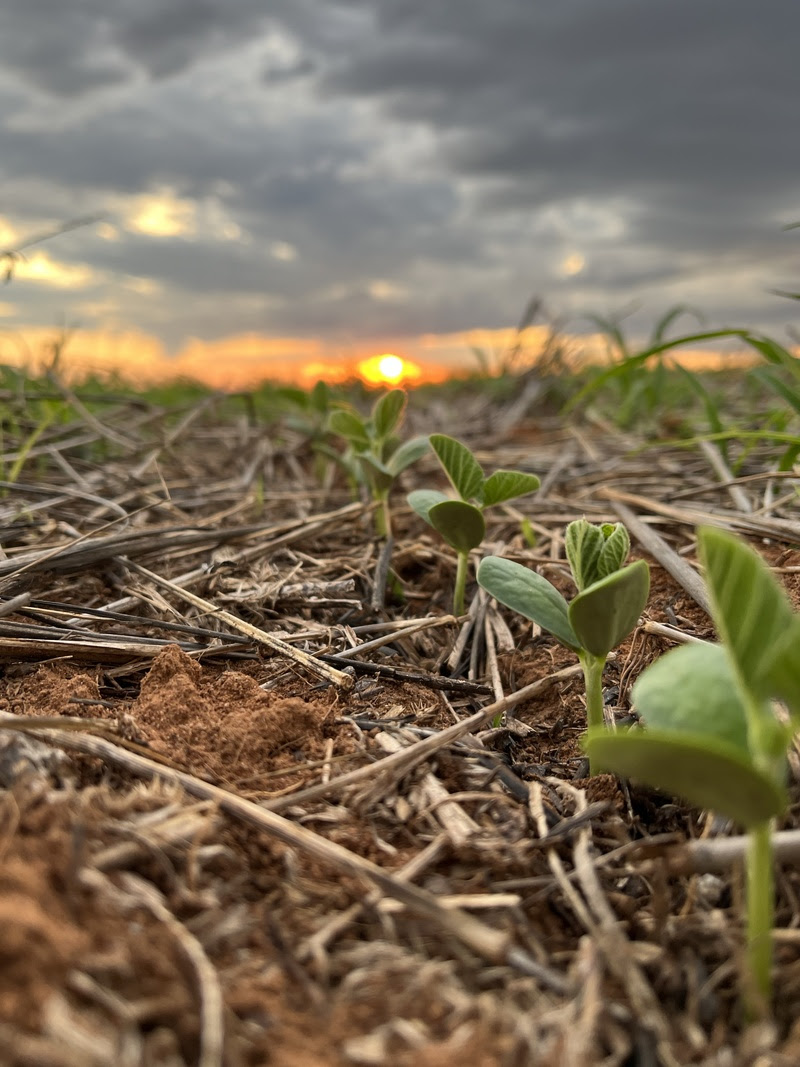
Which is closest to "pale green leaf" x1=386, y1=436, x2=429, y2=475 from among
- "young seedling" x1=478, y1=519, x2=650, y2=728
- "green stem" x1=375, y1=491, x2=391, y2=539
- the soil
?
"green stem" x1=375, y1=491, x2=391, y2=539

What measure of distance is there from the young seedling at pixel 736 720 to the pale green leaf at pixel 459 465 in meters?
0.91

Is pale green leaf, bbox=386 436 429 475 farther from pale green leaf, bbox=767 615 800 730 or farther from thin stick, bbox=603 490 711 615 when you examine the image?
pale green leaf, bbox=767 615 800 730

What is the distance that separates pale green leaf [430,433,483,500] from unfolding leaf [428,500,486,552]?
11 centimetres

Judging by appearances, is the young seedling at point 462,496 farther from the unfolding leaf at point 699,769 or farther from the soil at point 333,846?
the unfolding leaf at point 699,769

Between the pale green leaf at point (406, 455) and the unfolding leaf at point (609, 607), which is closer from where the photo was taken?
the unfolding leaf at point (609, 607)

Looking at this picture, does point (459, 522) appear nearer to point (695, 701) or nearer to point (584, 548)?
point (584, 548)

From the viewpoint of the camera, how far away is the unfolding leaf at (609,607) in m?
1.09

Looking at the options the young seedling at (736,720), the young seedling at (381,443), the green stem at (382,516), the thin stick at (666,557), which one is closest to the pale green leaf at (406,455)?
the young seedling at (381,443)

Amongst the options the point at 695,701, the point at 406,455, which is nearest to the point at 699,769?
the point at 695,701

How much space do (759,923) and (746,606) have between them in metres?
0.35

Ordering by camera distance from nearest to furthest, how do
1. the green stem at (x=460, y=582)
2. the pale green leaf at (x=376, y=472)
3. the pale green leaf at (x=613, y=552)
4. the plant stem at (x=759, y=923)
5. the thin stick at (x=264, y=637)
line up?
the plant stem at (x=759, y=923)
the pale green leaf at (x=613, y=552)
the thin stick at (x=264, y=637)
the green stem at (x=460, y=582)
the pale green leaf at (x=376, y=472)

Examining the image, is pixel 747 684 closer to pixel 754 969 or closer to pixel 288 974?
pixel 754 969

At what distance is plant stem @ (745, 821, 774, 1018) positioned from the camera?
85 centimetres

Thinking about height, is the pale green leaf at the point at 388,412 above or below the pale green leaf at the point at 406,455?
above
